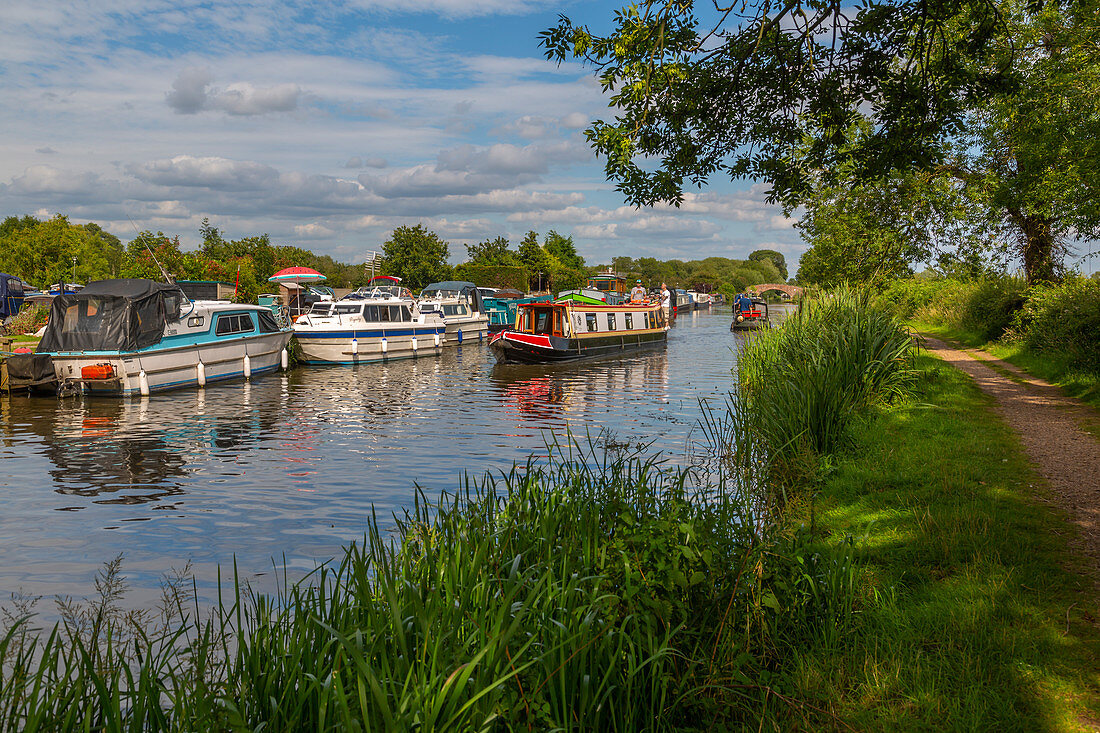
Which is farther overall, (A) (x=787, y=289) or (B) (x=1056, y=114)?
(A) (x=787, y=289)

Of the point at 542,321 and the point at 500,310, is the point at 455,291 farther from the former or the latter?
the point at 542,321

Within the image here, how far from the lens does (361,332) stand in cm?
2895

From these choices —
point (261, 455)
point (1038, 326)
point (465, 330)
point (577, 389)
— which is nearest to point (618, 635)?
point (261, 455)

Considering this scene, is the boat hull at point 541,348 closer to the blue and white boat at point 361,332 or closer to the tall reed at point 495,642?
the blue and white boat at point 361,332

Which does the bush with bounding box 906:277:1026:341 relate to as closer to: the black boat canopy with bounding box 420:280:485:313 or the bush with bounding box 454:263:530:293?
the black boat canopy with bounding box 420:280:485:313

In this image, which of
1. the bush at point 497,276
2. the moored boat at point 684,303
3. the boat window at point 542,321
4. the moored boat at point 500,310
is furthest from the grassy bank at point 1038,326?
the moored boat at point 684,303

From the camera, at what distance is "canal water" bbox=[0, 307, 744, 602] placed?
837 centimetres

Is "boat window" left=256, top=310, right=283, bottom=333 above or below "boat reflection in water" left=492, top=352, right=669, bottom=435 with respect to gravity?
above

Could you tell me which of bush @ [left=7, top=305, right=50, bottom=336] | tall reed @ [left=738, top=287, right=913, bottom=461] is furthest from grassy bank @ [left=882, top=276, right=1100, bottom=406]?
bush @ [left=7, top=305, right=50, bottom=336]

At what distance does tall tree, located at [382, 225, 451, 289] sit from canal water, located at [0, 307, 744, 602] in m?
38.2

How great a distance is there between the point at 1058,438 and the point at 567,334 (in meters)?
21.6

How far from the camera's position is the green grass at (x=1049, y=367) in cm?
1324

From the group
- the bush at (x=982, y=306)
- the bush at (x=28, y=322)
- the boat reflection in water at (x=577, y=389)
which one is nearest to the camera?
the boat reflection in water at (x=577, y=389)

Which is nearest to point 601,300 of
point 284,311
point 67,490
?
point 284,311
